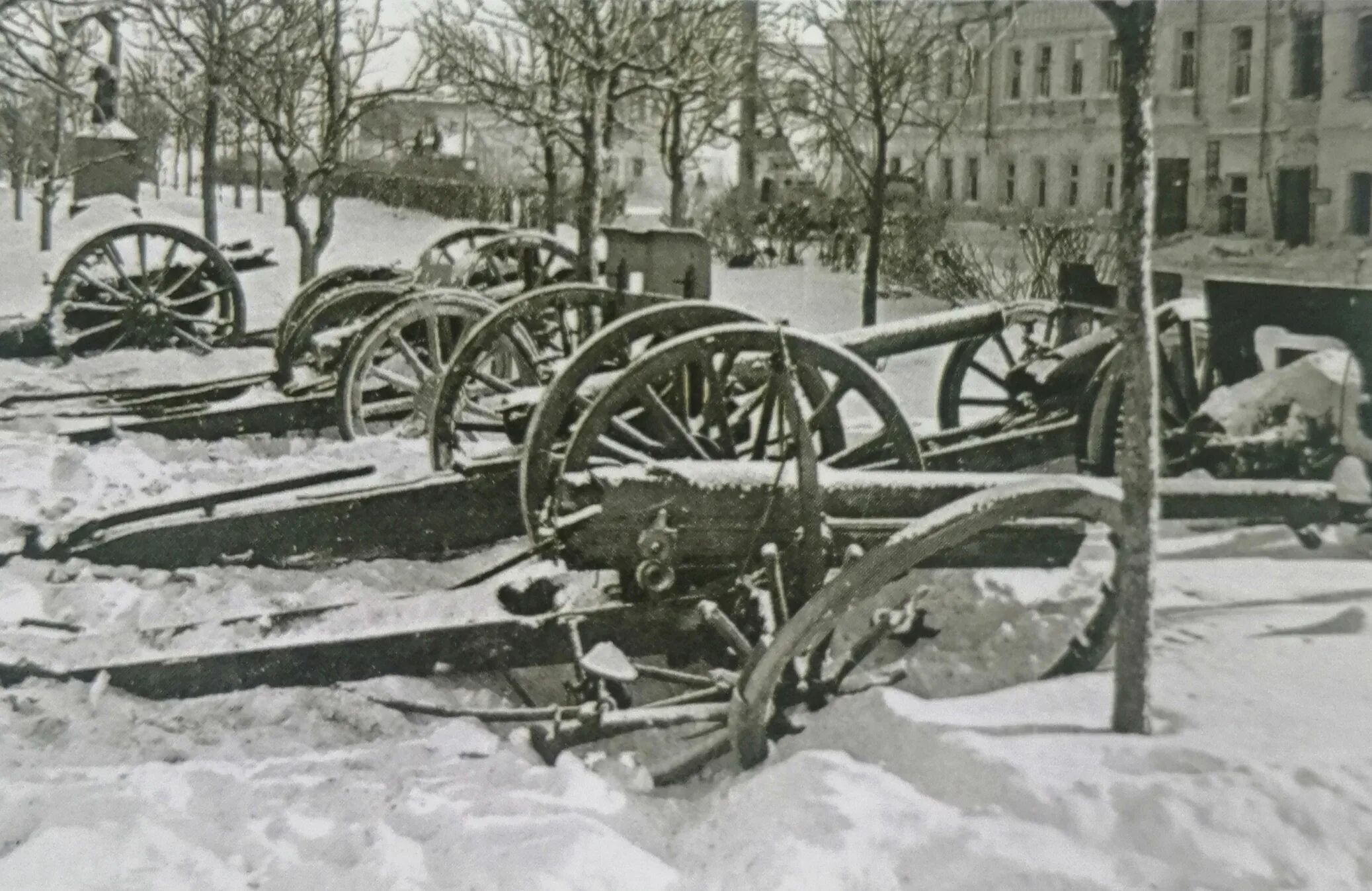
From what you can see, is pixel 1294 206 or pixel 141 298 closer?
pixel 1294 206

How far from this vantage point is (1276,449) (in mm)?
5723

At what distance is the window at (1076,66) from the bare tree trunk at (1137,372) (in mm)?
19866

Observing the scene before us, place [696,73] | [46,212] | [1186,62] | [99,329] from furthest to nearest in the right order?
[46,212] → [696,73] → [99,329] → [1186,62]

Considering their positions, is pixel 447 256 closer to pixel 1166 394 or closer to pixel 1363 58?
pixel 1166 394

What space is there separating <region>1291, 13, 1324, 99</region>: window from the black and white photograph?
33mm

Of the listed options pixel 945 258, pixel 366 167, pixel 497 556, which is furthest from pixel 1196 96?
pixel 366 167

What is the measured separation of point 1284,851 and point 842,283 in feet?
57.9

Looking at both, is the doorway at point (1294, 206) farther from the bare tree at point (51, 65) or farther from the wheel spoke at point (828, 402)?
the bare tree at point (51, 65)

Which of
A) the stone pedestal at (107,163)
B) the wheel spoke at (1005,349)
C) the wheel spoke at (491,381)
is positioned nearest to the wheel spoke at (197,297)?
the stone pedestal at (107,163)

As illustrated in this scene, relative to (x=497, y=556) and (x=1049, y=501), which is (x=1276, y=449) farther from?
(x=497, y=556)

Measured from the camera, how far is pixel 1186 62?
7215 mm

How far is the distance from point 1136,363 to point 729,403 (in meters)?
2.78

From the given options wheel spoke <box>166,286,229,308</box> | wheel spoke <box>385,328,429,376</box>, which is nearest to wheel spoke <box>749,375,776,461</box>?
wheel spoke <box>385,328,429,376</box>

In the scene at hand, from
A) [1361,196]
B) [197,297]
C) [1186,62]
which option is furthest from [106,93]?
A: [1361,196]
